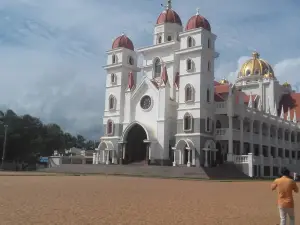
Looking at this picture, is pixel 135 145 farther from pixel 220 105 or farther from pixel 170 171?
pixel 220 105

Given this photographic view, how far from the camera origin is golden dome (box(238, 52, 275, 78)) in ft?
211

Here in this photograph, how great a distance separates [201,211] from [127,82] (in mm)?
40530

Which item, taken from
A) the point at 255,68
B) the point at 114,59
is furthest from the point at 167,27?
the point at 255,68

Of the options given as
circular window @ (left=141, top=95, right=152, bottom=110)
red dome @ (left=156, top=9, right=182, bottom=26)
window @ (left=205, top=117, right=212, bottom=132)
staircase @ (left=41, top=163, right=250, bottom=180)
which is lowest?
staircase @ (left=41, top=163, right=250, bottom=180)

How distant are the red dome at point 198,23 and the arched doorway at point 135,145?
13.2m

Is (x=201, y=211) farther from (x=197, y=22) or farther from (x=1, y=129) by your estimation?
(x=1, y=129)

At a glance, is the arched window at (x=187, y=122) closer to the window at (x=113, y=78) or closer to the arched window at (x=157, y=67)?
the arched window at (x=157, y=67)

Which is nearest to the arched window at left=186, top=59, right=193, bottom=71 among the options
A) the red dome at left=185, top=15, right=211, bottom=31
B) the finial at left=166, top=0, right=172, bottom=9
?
the red dome at left=185, top=15, right=211, bottom=31

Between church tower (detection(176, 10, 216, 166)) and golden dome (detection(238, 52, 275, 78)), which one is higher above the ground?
golden dome (detection(238, 52, 275, 78))

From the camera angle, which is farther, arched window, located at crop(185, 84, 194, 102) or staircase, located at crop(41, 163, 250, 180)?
arched window, located at crop(185, 84, 194, 102)

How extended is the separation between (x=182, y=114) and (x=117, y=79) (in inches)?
470

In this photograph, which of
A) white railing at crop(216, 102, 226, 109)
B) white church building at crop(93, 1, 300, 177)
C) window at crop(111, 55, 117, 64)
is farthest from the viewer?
window at crop(111, 55, 117, 64)

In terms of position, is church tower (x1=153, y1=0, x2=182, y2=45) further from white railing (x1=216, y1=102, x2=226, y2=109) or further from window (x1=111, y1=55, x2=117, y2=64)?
white railing (x1=216, y1=102, x2=226, y2=109)

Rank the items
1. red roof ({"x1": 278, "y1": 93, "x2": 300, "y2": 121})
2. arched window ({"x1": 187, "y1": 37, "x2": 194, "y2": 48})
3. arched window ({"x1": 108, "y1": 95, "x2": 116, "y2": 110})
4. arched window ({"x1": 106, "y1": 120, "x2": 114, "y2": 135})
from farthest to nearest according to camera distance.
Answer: red roof ({"x1": 278, "y1": 93, "x2": 300, "y2": 121}) → arched window ({"x1": 108, "y1": 95, "x2": 116, "y2": 110}) → arched window ({"x1": 106, "y1": 120, "x2": 114, "y2": 135}) → arched window ({"x1": 187, "y1": 37, "x2": 194, "y2": 48})
